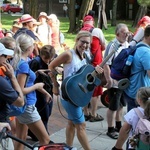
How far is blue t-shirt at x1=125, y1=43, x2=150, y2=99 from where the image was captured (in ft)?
13.8

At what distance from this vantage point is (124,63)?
4.43 m

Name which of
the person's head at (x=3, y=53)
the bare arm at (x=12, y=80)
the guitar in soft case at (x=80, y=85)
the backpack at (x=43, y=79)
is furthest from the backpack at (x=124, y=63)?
the person's head at (x=3, y=53)

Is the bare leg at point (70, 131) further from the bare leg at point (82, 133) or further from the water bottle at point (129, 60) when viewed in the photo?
the water bottle at point (129, 60)

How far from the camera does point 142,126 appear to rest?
354cm

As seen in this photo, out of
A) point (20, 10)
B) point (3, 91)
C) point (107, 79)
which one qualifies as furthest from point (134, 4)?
point (3, 91)

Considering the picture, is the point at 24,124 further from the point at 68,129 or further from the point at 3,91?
the point at 3,91

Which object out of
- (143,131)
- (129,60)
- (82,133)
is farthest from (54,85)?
(143,131)

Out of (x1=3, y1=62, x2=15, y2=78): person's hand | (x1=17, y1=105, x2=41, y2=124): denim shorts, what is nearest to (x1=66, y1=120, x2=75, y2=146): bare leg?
(x1=17, y1=105, x2=41, y2=124): denim shorts

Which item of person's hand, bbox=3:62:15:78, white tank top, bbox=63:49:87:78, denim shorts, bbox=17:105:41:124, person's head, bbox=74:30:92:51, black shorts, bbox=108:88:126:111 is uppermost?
person's head, bbox=74:30:92:51

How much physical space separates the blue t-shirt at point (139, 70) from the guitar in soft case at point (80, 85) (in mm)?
337

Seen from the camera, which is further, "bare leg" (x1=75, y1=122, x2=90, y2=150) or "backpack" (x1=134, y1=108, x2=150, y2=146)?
"bare leg" (x1=75, y1=122, x2=90, y2=150)

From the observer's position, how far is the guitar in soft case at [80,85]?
420 cm

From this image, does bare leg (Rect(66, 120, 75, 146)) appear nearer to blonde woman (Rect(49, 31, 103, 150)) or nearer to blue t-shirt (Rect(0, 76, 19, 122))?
blonde woman (Rect(49, 31, 103, 150))

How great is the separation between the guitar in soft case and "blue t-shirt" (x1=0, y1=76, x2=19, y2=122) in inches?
40.6
